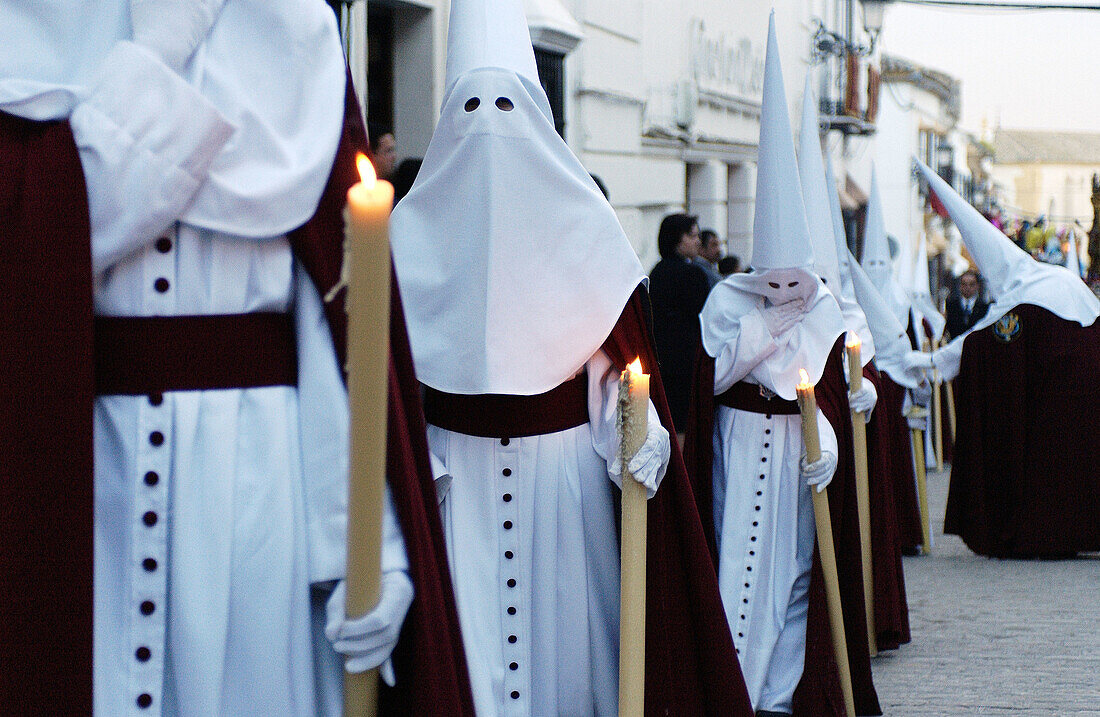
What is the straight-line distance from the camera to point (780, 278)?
539 centimetres

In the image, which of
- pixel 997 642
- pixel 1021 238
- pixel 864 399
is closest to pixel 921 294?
pixel 1021 238

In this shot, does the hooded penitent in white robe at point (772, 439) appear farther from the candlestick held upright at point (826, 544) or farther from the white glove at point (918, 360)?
the white glove at point (918, 360)

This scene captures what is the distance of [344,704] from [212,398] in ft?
1.62

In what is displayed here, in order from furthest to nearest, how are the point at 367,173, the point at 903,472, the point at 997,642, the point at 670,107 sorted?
the point at 670,107
the point at 903,472
the point at 997,642
the point at 367,173

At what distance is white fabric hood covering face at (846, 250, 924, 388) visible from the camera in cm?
949

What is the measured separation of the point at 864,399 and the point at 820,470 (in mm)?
1063

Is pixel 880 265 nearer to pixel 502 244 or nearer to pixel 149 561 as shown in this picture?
pixel 502 244

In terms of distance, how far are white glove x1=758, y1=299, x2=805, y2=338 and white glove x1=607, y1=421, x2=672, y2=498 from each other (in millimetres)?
1838

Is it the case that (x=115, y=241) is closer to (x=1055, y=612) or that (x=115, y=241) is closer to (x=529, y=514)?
(x=529, y=514)

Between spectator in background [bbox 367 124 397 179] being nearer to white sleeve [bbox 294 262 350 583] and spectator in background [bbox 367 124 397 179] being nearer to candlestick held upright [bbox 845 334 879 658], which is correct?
candlestick held upright [bbox 845 334 879 658]

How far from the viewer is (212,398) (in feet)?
7.13

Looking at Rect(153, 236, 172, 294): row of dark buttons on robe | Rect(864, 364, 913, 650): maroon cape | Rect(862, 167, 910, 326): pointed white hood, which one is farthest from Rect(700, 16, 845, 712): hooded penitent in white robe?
Rect(862, 167, 910, 326): pointed white hood

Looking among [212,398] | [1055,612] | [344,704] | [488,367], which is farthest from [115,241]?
[1055,612]

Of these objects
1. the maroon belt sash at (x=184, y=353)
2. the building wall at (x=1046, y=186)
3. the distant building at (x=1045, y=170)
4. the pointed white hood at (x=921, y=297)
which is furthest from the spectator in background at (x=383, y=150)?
the building wall at (x=1046, y=186)
